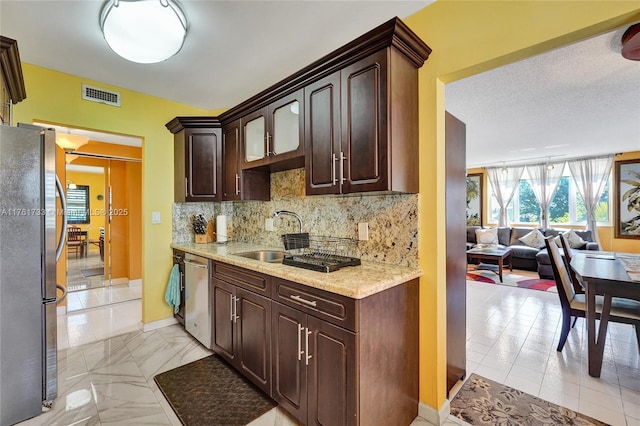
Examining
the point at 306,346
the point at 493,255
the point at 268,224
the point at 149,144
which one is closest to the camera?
the point at 306,346

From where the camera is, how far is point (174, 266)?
10.4 ft

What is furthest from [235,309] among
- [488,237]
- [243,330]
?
[488,237]

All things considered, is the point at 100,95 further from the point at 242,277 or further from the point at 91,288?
the point at 91,288

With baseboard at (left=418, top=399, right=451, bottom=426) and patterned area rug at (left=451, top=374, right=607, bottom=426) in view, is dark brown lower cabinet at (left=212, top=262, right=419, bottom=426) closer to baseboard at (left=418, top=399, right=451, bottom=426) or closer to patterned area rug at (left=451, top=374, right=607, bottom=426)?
baseboard at (left=418, top=399, right=451, bottom=426)

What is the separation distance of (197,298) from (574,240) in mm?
7355

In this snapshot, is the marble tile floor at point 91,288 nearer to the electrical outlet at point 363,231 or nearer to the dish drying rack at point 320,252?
the dish drying rack at point 320,252

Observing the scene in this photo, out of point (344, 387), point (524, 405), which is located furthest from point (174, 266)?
point (524, 405)

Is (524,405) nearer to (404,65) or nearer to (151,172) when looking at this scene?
(404,65)

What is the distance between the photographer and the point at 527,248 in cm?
625

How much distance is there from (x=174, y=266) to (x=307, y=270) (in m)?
2.14

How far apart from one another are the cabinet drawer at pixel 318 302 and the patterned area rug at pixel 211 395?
774 millimetres

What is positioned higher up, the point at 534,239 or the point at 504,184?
the point at 504,184

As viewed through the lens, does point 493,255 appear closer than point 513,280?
No

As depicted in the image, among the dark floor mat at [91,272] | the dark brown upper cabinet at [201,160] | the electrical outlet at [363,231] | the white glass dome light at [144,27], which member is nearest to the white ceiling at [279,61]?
the white glass dome light at [144,27]
